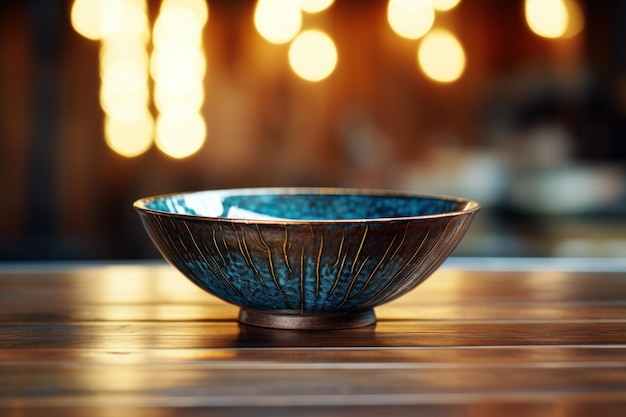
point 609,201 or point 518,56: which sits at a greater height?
point 518,56

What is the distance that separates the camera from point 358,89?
290 cm

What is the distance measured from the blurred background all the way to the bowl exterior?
215cm

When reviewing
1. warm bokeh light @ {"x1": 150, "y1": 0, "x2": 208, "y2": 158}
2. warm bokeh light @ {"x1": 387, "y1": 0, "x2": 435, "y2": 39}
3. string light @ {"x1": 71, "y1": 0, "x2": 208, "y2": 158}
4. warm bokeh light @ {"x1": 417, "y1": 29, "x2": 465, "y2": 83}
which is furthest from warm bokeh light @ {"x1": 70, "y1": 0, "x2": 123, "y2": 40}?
warm bokeh light @ {"x1": 417, "y1": 29, "x2": 465, "y2": 83}

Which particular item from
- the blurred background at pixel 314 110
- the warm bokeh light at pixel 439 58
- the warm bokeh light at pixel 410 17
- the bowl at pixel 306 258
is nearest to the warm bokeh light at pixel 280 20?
the blurred background at pixel 314 110

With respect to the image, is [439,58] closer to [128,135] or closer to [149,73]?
[149,73]

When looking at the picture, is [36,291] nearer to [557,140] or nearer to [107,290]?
[107,290]

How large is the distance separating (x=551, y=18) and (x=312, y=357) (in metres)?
2.52

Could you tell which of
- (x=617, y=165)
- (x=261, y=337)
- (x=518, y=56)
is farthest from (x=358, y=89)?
(x=261, y=337)

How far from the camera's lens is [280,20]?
2889 millimetres

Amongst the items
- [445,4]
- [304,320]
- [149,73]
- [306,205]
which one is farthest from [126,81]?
[304,320]

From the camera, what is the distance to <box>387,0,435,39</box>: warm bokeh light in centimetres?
289

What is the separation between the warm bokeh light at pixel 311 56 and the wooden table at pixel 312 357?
2.06 metres

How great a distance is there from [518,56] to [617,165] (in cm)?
52

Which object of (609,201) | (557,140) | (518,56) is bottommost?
(609,201)
